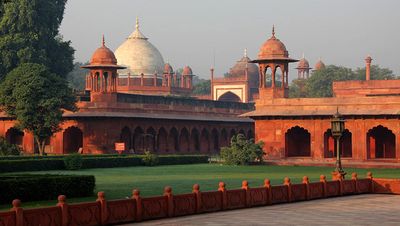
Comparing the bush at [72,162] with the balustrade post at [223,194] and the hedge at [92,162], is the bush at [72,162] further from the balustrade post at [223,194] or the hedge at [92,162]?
the balustrade post at [223,194]

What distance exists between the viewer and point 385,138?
5141 cm

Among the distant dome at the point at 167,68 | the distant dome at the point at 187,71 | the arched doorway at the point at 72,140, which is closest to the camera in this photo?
the arched doorway at the point at 72,140

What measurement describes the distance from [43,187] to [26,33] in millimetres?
39128

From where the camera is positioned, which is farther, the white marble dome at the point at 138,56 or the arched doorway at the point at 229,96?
the arched doorway at the point at 229,96

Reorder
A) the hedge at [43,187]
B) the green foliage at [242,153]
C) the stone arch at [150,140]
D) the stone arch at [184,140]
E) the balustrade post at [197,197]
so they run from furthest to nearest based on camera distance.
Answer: the stone arch at [184,140]
the stone arch at [150,140]
the green foliage at [242,153]
the hedge at [43,187]
the balustrade post at [197,197]

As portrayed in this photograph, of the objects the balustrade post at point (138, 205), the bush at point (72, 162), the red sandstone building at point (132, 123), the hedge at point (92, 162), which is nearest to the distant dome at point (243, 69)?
the red sandstone building at point (132, 123)

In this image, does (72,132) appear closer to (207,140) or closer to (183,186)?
(207,140)

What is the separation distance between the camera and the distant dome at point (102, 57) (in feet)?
190

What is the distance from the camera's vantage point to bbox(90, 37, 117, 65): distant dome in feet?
190

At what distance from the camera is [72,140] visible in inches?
2335

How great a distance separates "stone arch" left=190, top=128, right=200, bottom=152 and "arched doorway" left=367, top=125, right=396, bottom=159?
18.8 metres

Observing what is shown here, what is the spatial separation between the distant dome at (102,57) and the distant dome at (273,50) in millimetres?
10742

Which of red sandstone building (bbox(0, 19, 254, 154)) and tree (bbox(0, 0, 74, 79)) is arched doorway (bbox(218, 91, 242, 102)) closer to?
red sandstone building (bbox(0, 19, 254, 154))

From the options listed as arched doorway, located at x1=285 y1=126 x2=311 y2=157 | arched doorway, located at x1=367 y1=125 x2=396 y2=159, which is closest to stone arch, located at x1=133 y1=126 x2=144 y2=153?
arched doorway, located at x1=285 y1=126 x2=311 y2=157
